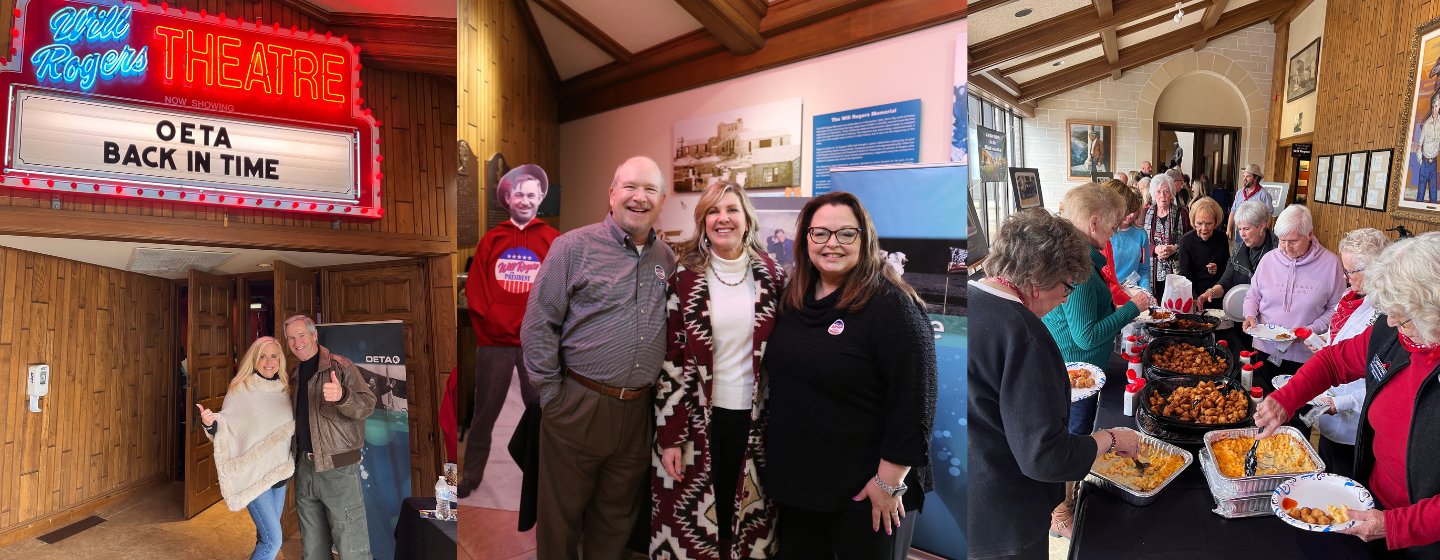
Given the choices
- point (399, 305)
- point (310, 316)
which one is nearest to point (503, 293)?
point (399, 305)

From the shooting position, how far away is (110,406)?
7.79ft

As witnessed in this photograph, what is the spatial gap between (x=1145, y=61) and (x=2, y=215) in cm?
311

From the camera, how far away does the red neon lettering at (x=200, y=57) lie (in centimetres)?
210

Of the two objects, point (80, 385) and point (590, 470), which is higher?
point (590, 470)

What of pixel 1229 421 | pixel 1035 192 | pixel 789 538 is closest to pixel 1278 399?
pixel 1229 421

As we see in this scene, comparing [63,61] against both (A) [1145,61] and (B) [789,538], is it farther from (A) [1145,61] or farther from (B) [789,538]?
(A) [1145,61]

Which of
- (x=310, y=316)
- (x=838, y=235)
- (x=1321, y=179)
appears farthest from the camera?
(x=310, y=316)

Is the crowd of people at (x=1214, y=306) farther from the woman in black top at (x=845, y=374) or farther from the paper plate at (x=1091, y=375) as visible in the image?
the woman in black top at (x=845, y=374)

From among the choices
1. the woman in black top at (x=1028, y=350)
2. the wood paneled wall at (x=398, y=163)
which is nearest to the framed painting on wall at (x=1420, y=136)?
the woman in black top at (x=1028, y=350)

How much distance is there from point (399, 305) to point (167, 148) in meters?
0.84

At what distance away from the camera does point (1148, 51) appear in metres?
1.29

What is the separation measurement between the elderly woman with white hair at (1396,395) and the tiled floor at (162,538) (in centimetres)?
286

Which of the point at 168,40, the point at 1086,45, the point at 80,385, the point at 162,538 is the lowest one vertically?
the point at 162,538

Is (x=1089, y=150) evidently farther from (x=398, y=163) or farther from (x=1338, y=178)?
(x=398, y=163)
